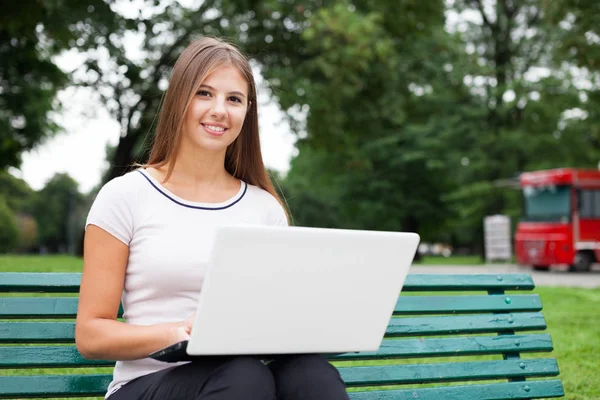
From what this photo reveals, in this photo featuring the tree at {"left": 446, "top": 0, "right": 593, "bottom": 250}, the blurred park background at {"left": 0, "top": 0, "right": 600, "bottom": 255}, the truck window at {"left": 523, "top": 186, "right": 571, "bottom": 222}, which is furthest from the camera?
the tree at {"left": 446, "top": 0, "right": 593, "bottom": 250}

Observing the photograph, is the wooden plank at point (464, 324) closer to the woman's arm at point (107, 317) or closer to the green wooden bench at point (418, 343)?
the green wooden bench at point (418, 343)

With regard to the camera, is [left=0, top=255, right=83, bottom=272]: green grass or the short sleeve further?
[left=0, top=255, right=83, bottom=272]: green grass

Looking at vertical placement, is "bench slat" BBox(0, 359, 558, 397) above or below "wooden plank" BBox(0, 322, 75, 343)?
Result: below

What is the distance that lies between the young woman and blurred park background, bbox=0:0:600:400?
34 centimetres

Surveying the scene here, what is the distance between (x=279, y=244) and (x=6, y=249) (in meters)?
61.7

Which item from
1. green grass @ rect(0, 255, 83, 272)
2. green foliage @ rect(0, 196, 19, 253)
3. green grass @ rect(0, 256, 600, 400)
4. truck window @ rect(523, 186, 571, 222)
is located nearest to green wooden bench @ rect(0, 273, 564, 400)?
green grass @ rect(0, 256, 600, 400)

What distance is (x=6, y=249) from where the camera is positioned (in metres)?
59.6

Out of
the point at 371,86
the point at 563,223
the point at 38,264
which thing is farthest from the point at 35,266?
the point at 563,223

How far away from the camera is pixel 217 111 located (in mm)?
2533

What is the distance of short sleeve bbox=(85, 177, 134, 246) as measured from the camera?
92.7 inches

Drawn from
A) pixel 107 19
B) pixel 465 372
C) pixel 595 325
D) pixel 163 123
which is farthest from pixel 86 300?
pixel 107 19

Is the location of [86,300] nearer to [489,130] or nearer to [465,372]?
[465,372]

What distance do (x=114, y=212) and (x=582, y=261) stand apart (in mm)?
18115

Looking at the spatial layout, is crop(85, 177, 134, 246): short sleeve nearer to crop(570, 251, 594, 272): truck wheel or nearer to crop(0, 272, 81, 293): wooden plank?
crop(0, 272, 81, 293): wooden plank
